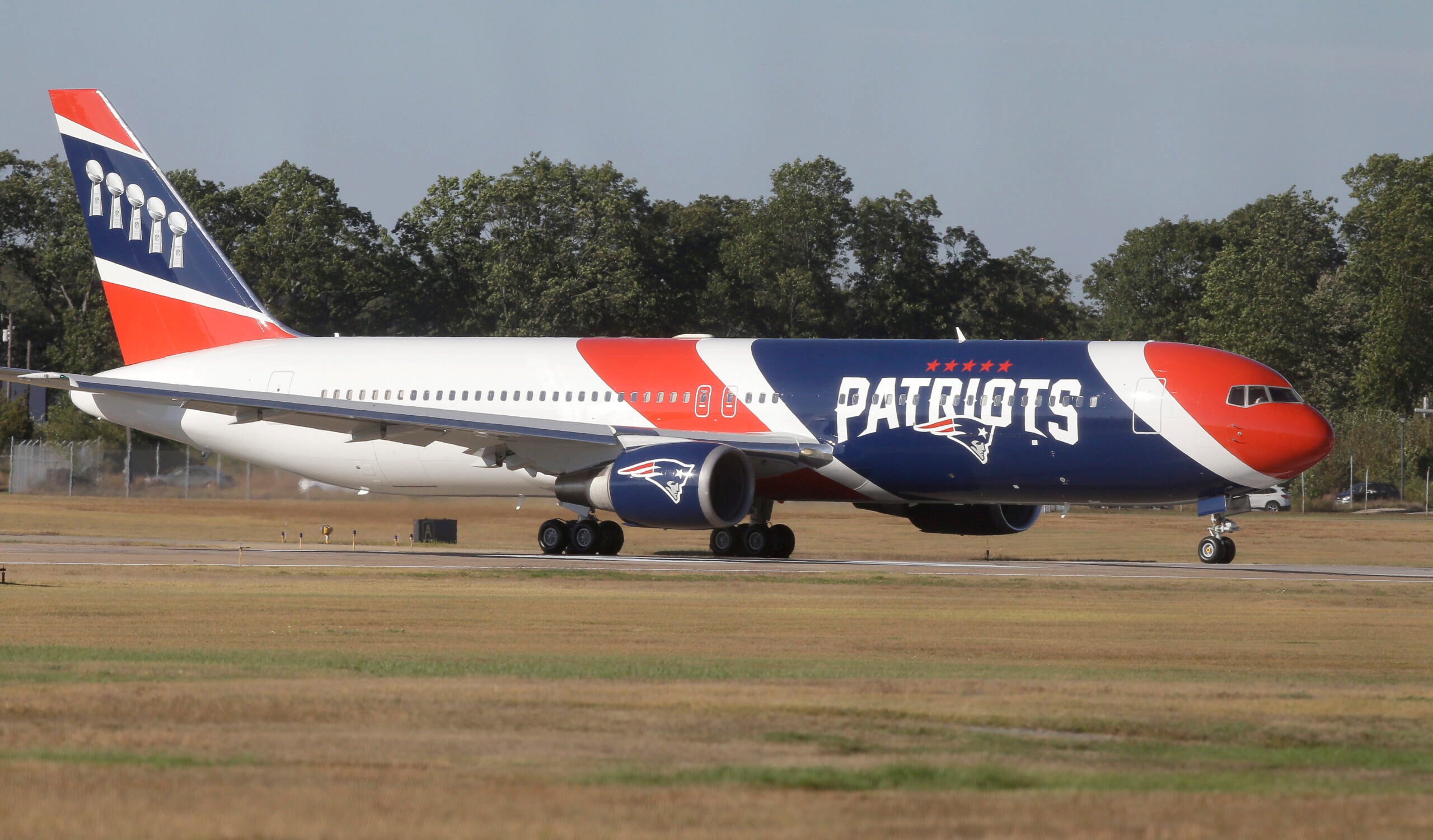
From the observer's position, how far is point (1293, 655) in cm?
1472

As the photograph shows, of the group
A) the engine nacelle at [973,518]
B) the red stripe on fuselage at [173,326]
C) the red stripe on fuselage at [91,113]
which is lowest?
the engine nacelle at [973,518]

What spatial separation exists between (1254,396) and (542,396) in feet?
39.6

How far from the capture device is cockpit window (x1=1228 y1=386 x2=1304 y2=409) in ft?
91.8

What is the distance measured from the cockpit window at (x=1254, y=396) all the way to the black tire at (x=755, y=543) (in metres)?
8.12

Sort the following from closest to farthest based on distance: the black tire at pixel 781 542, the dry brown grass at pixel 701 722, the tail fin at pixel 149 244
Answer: the dry brown grass at pixel 701 722 < the black tire at pixel 781 542 < the tail fin at pixel 149 244

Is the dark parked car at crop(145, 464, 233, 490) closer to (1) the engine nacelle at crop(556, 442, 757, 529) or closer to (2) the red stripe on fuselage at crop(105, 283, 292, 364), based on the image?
(2) the red stripe on fuselage at crop(105, 283, 292, 364)

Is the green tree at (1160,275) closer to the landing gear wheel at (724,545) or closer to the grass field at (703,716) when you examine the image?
the landing gear wheel at (724,545)

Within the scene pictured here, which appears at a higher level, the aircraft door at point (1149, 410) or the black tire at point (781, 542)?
the aircraft door at point (1149, 410)

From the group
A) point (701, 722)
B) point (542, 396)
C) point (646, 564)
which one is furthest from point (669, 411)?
point (701, 722)

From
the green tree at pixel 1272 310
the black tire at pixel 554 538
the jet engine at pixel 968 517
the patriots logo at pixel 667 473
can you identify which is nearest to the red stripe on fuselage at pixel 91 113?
the black tire at pixel 554 538

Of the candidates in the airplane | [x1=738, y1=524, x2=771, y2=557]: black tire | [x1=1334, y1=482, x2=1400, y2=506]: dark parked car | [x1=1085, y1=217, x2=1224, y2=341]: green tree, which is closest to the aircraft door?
the airplane

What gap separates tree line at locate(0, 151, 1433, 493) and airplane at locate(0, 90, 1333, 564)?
38804 mm

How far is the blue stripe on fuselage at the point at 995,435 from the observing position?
28.1 meters

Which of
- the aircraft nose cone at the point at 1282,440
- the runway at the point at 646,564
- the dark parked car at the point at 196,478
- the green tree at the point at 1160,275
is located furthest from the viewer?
the green tree at the point at 1160,275
